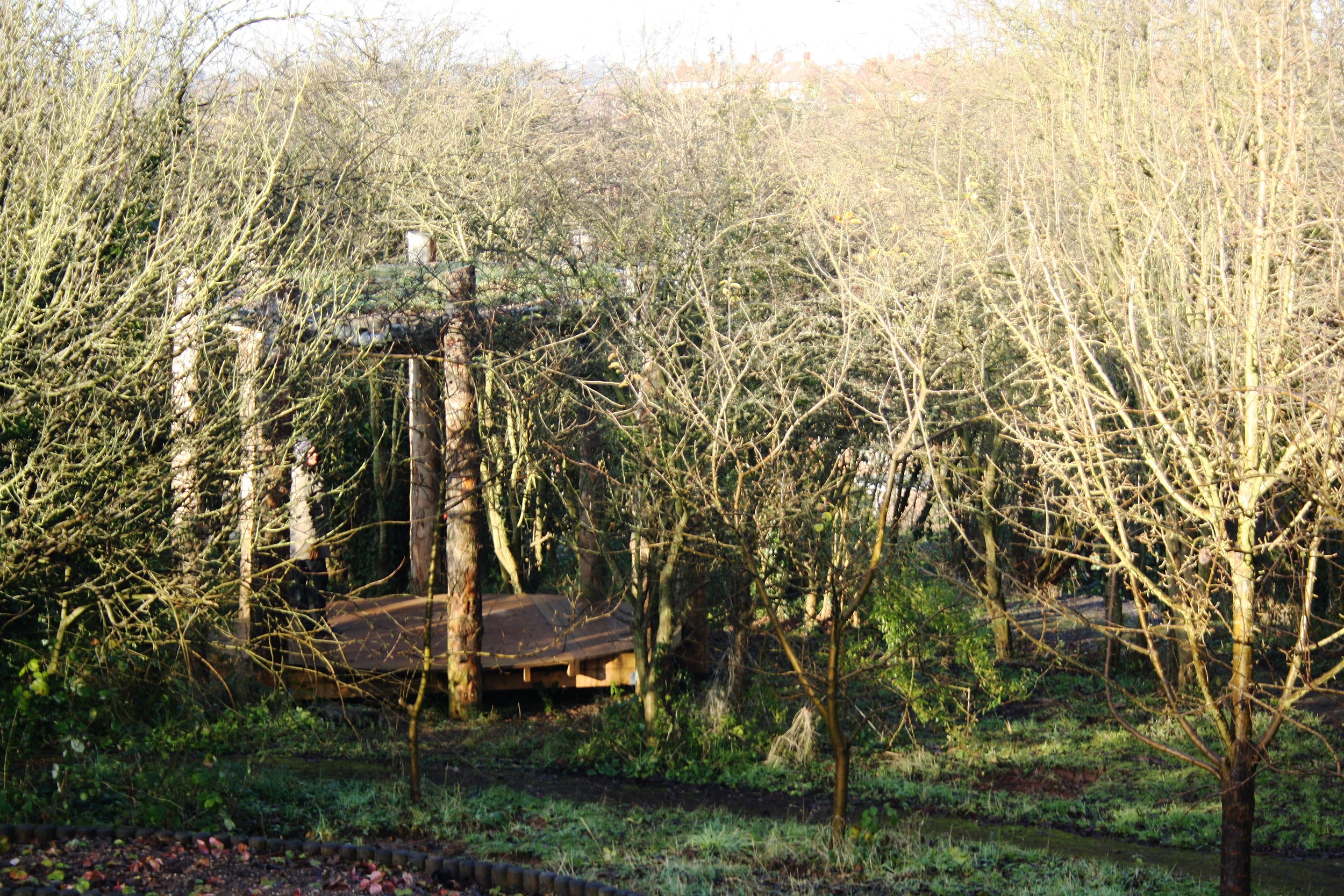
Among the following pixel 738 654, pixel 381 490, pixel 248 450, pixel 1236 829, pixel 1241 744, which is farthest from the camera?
pixel 381 490

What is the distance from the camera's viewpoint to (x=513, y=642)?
41.0 feet

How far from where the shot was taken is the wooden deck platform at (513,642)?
11633 millimetres

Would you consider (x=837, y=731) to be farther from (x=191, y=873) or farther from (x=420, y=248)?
(x=420, y=248)

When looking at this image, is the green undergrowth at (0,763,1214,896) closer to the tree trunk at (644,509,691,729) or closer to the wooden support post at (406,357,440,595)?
the tree trunk at (644,509,691,729)

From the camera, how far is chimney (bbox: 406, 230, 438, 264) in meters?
12.1

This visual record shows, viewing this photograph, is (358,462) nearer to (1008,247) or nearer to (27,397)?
(27,397)

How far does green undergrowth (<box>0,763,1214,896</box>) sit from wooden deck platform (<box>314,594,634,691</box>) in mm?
3499

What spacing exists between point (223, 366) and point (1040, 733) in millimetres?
7865

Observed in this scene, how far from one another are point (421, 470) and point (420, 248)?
238cm

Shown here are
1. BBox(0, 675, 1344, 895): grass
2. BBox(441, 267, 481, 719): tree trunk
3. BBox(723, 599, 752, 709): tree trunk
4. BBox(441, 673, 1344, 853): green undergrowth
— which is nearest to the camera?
BBox(0, 675, 1344, 895): grass

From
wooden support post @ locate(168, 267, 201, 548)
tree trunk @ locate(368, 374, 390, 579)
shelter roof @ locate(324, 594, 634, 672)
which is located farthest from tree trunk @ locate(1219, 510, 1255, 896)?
tree trunk @ locate(368, 374, 390, 579)

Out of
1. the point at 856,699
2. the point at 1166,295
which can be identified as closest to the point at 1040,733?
the point at 856,699

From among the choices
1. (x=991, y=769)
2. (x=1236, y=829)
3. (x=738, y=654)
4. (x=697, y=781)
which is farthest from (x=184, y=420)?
(x=991, y=769)

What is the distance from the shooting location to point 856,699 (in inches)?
460
